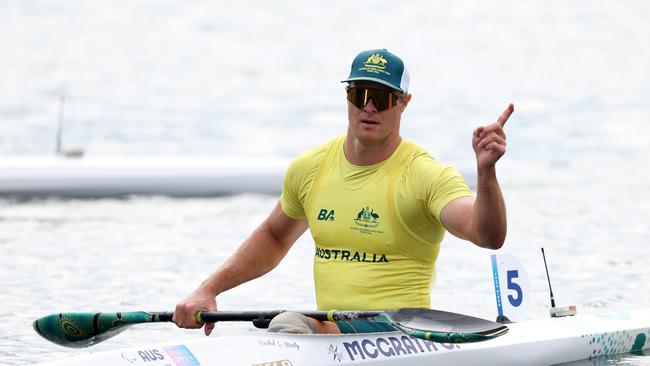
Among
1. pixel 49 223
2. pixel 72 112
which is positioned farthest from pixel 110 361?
pixel 72 112

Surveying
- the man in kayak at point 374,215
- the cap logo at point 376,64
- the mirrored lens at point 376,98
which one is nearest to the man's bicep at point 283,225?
the man in kayak at point 374,215

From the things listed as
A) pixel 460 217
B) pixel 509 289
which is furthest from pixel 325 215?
pixel 509 289

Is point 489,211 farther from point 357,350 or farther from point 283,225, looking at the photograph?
point 283,225

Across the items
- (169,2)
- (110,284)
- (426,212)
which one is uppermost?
(169,2)

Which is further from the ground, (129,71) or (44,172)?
(129,71)

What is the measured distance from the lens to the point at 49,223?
44.5 feet

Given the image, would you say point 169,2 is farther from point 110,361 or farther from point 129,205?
point 110,361

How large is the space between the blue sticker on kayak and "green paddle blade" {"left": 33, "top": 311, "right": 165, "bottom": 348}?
690 millimetres

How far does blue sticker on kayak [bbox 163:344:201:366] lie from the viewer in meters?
5.98

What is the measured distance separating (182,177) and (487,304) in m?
5.72

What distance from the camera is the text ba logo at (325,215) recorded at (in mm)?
6520

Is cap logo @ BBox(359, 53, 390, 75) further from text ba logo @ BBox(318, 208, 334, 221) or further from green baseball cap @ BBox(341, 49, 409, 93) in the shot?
text ba logo @ BBox(318, 208, 334, 221)

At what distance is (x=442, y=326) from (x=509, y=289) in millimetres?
1489

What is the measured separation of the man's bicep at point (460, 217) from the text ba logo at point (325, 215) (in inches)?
23.4
